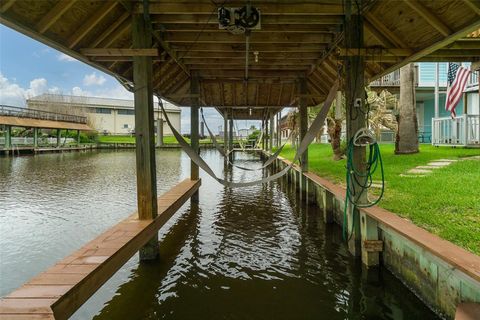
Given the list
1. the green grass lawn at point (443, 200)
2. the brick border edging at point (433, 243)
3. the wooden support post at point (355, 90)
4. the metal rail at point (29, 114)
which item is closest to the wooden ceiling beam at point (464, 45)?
the green grass lawn at point (443, 200)

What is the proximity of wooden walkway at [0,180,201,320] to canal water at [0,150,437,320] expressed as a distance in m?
0.74

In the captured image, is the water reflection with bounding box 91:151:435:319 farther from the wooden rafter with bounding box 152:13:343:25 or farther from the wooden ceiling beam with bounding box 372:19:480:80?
the wooden rafter with bounding box 152:13:343:25

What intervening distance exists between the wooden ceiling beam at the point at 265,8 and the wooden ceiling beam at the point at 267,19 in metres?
0.34

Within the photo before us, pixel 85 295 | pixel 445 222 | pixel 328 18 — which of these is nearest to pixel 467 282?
pixel 445 222

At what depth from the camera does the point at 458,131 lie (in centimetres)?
1236

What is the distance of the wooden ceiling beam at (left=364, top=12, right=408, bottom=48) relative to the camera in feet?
15.4

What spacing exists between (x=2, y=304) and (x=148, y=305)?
1720 mm

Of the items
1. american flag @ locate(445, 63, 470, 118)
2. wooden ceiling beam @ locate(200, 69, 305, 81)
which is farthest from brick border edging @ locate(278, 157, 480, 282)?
american flag @ locate(445, 63, 470, 118)

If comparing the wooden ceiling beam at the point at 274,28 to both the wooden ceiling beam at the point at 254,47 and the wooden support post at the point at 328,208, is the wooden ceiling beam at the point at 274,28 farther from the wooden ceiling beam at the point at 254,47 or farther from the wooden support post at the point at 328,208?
the wooden support post at the point at 328,208

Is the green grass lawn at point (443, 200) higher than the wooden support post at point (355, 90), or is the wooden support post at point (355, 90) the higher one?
the wooden support post at point (355, 90)

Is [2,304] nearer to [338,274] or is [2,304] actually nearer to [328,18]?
[338,274]

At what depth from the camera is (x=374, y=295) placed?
3.85 meters

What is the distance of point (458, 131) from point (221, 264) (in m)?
11.1

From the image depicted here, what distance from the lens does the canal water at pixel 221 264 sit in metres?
3.66
